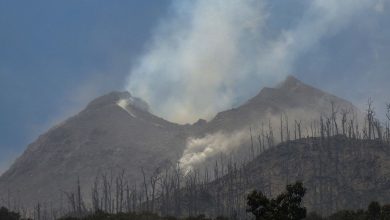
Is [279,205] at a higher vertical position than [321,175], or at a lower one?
lower

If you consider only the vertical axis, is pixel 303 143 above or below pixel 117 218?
above

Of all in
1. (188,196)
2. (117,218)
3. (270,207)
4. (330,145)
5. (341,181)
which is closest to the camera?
(270,207)

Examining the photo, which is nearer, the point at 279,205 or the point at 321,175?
the point at 279,205

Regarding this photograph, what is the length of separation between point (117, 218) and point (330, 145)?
281 feet

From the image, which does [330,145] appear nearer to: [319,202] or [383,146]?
[383,146]

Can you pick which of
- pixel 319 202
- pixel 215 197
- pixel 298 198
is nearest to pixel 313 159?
pixel 319 202

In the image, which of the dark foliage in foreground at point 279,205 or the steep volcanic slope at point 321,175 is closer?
the dark foliage in foreground at point 279,205

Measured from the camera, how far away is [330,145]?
131875mm

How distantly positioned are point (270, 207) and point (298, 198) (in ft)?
4.51

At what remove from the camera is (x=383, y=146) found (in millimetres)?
123688

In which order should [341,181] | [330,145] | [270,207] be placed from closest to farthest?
[270,207] → [341,181] → [330,145]

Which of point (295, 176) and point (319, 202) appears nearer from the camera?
point (319, 202)

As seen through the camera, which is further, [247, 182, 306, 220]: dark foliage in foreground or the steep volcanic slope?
the steep volcanic slope

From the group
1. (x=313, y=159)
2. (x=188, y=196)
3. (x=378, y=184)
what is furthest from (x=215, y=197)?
(x=378, y=184)
